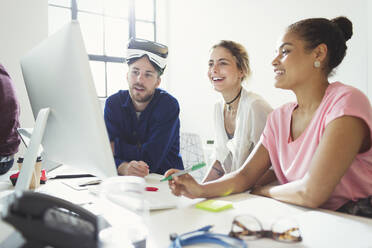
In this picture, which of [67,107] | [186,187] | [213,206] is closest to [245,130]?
[186,187]

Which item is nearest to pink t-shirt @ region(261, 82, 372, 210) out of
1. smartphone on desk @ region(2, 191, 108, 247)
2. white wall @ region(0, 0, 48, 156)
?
smartphone on desk @ region(2, 191, 108, 247)

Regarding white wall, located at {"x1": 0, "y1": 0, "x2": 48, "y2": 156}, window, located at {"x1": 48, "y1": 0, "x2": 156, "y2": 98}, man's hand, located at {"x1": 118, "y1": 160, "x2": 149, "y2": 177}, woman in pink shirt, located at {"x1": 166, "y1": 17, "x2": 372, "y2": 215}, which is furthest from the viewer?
window, located at {"x1": 48, "y1": 0, "x2": 156, "y2": 98}

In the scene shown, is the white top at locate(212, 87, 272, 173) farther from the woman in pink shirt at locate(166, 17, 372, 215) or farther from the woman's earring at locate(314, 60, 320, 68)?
the woman's earring at locate(314, 60, 320, 68)

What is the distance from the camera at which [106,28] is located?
518 cm

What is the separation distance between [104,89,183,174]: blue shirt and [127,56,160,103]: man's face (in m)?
0.06

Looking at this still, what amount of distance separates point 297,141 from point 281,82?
28 cm

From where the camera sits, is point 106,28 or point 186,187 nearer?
point 186,187

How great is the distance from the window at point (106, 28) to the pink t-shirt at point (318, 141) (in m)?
4.29

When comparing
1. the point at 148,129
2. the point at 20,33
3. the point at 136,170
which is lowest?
the point at 136,170

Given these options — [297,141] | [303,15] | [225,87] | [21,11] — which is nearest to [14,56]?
[21,11]

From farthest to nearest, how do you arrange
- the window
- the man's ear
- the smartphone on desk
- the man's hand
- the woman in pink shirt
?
the window
the man's hand
the man's ear
the woman in pink shirt
the smartphone on desk

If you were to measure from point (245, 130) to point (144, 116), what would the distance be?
0.65 metres

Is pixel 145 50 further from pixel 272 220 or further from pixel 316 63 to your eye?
pixel 272 220

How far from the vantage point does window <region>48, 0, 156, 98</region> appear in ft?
15.9
